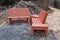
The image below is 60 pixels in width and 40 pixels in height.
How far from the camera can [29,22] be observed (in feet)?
25.8

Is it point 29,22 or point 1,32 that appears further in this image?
point 29,22

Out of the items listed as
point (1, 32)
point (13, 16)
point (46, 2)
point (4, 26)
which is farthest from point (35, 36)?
point (46, 2)

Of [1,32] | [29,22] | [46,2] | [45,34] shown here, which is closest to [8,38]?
[1,32]

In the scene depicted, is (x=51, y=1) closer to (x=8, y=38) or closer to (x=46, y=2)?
(x=46, y=2)

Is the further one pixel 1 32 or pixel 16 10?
pixel 16 10

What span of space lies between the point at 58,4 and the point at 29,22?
6.91 meters

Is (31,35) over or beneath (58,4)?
over

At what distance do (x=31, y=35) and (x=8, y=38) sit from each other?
2.83ft

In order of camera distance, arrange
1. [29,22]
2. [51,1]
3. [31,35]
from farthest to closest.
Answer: [51,1] → [29,22] → [31,35]

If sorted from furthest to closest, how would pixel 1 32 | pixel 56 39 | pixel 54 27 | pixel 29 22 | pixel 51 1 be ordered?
1. pixel 51 1
2. pixel 29 22
3. pixel 54 27
4. pixel 1 32
5. pixel 56 39

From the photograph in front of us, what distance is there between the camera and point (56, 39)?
5566 mm

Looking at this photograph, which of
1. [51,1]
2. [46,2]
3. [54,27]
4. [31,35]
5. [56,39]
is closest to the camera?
[56,39]

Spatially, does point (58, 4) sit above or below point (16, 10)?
below

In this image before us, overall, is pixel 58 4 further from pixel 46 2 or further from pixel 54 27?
pixel 54 27
